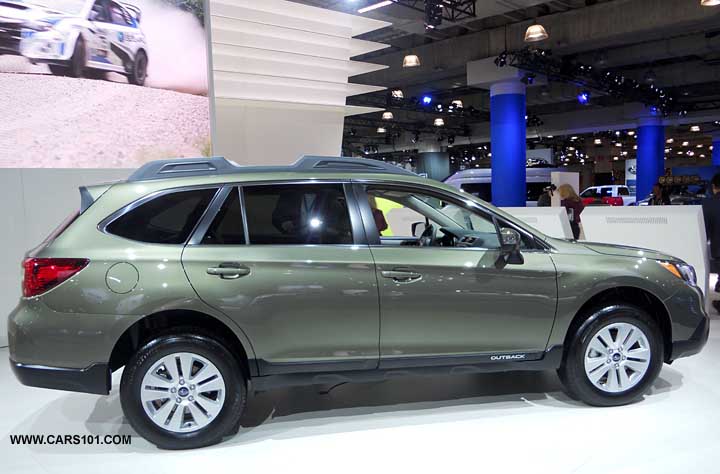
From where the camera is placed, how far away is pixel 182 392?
9.98ft

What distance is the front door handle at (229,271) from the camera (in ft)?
9.87

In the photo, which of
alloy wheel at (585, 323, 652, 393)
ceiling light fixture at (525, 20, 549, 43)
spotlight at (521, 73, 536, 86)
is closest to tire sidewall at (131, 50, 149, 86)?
alloy wheel at (585, 323, 652, 393)

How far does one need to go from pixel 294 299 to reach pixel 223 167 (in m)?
0.94

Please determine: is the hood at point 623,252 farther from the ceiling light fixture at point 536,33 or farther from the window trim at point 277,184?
the ceiling light fixture at point 536,33

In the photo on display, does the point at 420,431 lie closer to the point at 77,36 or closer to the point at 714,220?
the point at 714,220

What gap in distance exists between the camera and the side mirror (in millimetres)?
3271

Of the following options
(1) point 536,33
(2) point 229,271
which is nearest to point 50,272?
(2) point 229,271

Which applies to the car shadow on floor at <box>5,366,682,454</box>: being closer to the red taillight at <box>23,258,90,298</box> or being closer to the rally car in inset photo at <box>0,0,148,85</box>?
the red taillight at <box>23,258,90,298</box>

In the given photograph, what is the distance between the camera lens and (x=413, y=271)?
3.23 m

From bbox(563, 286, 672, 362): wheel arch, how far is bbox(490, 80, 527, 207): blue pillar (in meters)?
13.1

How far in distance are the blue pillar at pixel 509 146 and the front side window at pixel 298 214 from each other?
13.9 meters

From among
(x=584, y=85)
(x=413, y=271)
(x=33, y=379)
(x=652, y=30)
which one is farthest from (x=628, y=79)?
(x=33, y=379)

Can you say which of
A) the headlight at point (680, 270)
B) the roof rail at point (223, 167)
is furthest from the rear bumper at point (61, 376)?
the headlight at point (680, 270)

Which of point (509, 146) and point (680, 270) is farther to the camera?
point (509, 146)
